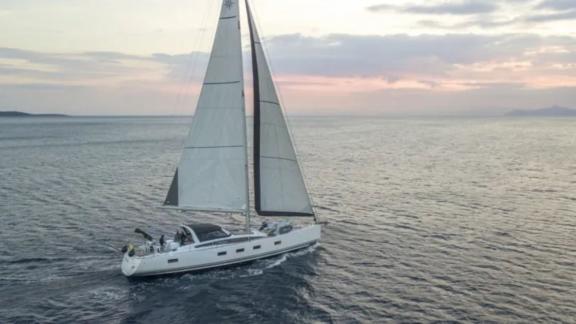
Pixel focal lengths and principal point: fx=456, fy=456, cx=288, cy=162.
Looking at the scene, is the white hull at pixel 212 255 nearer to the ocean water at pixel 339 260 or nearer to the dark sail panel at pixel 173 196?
the ocean water at pixel 339 260

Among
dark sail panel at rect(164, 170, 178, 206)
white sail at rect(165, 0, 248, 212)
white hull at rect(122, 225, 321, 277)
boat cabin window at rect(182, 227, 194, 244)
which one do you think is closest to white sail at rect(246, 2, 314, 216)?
white sail at rect(165, 0, 248, 212)

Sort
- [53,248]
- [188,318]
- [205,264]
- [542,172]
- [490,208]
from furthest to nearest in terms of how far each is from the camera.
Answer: [542,172] → [490,208] → [53,248] → [205,264] → [188,318]

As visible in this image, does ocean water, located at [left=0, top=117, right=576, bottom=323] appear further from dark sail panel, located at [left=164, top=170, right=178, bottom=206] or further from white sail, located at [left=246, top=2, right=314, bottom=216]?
dark sail panel, located at [left=164, top=170, right=178, bottom=206]

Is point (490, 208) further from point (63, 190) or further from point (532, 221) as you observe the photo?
point (63, 190)

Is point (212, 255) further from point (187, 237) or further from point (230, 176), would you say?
point (230, 176)

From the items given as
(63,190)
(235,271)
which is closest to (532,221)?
(235,271)

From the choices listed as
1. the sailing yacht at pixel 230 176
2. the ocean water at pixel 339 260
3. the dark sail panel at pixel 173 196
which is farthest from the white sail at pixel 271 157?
the dark sail panel at pixel 173 196
